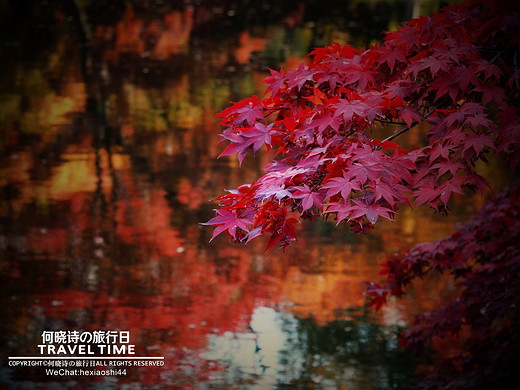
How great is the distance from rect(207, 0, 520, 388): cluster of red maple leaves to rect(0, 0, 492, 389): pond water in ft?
8.07

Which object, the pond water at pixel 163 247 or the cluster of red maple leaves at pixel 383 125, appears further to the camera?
the pond water at pixel 163 247

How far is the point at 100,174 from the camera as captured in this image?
292 inches

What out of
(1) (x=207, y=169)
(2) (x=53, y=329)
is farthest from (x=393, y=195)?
(1) (x=207, y=169)

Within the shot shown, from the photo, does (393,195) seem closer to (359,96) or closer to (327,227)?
(359,96)

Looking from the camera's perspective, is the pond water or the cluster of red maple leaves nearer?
the cluster of red maple leaves

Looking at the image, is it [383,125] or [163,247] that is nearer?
[383,125]

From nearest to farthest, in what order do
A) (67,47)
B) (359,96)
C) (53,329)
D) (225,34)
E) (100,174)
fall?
(359,96) < (53,329) < (100,174) < (67,47) < (225,34)

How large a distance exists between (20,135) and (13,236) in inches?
107

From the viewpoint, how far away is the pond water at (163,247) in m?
4.54

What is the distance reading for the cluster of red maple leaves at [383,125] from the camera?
1.92m

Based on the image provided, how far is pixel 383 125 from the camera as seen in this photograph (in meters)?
2.23

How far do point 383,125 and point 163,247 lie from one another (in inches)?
163

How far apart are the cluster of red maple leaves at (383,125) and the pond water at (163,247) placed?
2.46m

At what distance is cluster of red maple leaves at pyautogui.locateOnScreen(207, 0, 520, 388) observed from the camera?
6.30 ft
